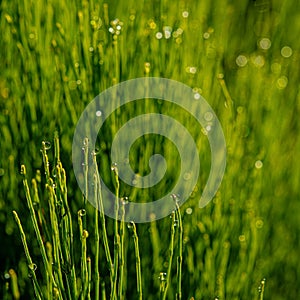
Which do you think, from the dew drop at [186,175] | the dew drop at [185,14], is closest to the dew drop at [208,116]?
the dew drop at [186,175]

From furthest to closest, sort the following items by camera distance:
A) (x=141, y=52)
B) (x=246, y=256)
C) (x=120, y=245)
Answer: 1. (x=141, y=52)
2. (x=246, y=256)
3. (x=120, y=245)

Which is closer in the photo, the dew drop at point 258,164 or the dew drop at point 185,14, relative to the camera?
the dew drop at point 258,164

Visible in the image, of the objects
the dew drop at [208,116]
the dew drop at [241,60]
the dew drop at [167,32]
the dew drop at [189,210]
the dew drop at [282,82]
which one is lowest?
the dew drop at [189,210]

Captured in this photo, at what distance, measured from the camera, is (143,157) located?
113 cm

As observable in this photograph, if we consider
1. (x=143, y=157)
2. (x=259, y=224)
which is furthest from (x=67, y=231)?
(x=259, y=224)

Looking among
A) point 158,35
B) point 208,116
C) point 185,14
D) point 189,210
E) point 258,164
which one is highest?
point 185,14

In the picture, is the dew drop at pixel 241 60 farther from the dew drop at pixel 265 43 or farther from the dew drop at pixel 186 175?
the dew drop at pixel 186 175

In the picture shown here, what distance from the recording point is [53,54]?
1268 millimetres

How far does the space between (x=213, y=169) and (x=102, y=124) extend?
0.24m

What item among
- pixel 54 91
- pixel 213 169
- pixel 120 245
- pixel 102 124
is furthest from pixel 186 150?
pixel 120 245

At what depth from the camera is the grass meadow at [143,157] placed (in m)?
1.11

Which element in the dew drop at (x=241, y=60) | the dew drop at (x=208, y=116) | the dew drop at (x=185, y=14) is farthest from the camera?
the dew drop at (x=241, y=60)

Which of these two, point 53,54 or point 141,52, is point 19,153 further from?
point 141,52

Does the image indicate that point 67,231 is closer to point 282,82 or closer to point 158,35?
point 158,35
